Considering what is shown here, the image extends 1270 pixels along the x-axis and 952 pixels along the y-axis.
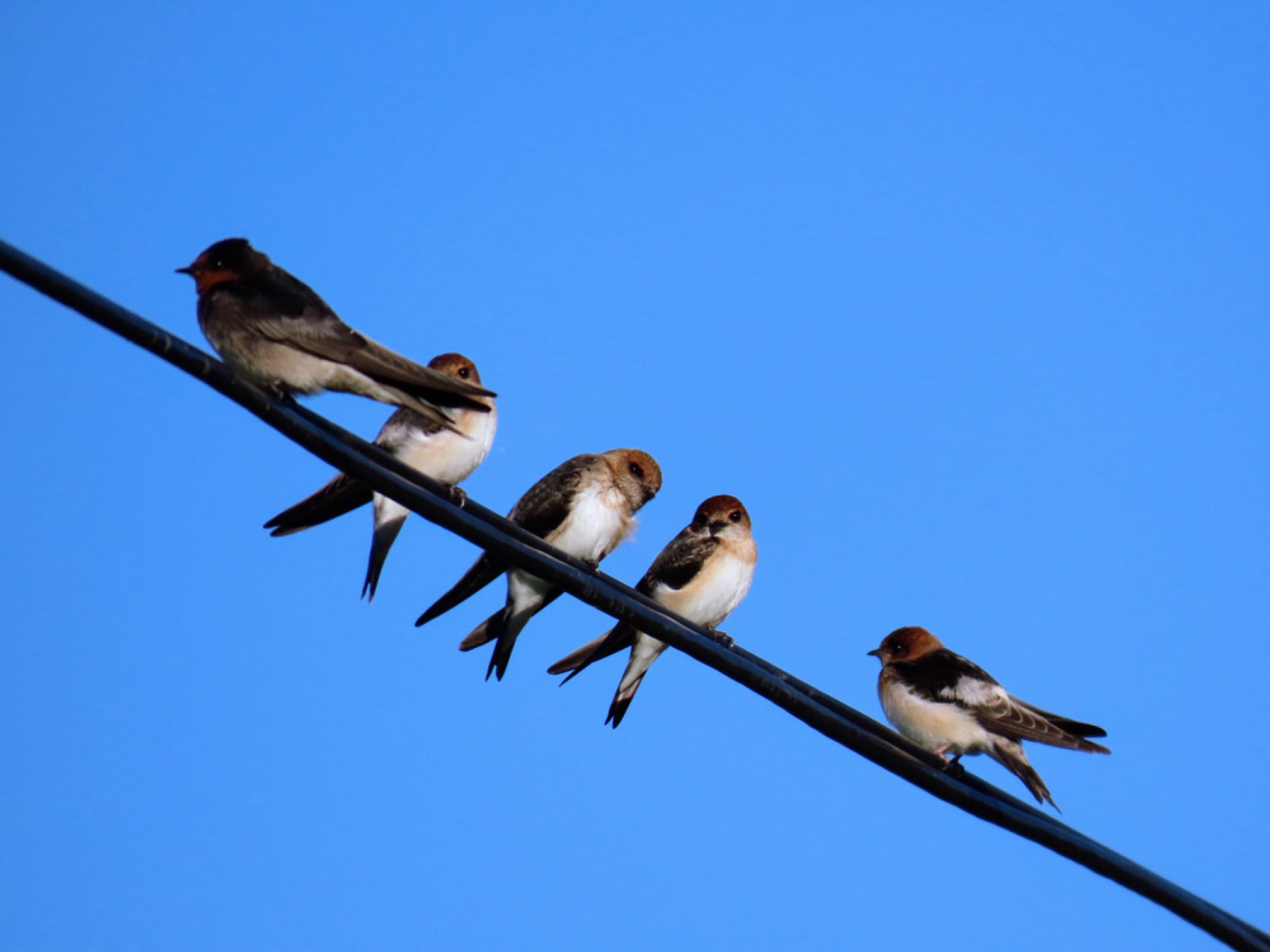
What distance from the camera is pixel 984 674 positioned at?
7.25m

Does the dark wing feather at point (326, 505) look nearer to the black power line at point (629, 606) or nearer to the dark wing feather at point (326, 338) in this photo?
the dark wing feather at point (326, 338)

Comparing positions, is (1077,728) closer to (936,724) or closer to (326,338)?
(936,724)

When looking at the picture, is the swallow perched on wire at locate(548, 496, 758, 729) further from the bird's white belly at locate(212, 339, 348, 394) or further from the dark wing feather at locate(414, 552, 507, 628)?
the bird's white belly at locate(212, 339, 348, 394)

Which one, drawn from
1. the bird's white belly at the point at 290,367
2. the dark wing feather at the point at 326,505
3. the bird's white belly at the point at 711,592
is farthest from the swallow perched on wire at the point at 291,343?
the bird's white belly at the point at 711,592

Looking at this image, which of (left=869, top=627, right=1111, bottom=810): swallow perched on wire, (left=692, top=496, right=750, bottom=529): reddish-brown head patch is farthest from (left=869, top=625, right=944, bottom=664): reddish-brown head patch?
(left=692, top=496, right=750, bottom=529): reddish-brown head patch

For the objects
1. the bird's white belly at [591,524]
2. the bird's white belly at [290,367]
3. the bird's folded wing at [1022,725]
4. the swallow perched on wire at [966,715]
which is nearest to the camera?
the bird's white belly at [290,367]

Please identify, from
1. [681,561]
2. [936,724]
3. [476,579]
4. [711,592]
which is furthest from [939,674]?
[476,579]

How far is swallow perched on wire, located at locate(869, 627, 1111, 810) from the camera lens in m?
6.47

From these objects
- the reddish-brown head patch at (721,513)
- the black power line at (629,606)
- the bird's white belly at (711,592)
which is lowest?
the black power line at (629,606)

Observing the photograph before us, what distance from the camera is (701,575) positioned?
310 inches

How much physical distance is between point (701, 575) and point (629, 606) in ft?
12.2

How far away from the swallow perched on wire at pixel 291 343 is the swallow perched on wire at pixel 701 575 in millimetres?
3058

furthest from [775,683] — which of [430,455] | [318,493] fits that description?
[430,455]

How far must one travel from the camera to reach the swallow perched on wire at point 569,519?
753 cm
